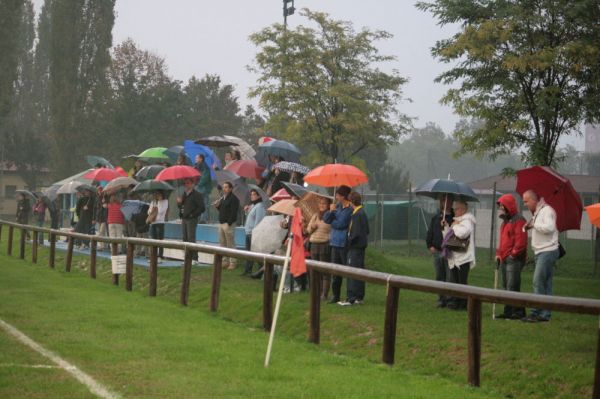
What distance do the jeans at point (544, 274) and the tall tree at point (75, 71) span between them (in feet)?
194

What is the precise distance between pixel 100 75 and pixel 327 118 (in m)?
26.7

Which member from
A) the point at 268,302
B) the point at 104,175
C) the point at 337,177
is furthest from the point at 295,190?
the point at 104,175

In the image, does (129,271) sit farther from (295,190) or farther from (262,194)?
(295,190)

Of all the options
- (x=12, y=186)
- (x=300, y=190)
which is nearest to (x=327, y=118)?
(x=300, y=190)

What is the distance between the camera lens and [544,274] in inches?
519

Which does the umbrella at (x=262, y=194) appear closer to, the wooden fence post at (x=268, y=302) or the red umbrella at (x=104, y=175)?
the wooden fence post at (x=268, y=302)

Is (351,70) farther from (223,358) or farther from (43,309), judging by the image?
(223,358)

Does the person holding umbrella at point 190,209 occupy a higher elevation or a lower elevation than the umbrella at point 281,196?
lower

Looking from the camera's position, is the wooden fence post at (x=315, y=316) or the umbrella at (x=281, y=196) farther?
the umbrella at (x=281, y=196)

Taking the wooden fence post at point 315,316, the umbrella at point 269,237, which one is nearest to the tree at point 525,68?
the umbrella at point 269,237

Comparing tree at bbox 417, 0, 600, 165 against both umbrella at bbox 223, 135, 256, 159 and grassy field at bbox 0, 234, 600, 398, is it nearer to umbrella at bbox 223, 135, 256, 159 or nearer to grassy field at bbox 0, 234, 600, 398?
umbrella at bbox 223, 135, 256, 159

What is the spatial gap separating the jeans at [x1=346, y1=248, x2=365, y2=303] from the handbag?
137cm

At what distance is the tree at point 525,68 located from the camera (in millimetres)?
27688

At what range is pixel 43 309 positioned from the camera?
1515 centimetres
